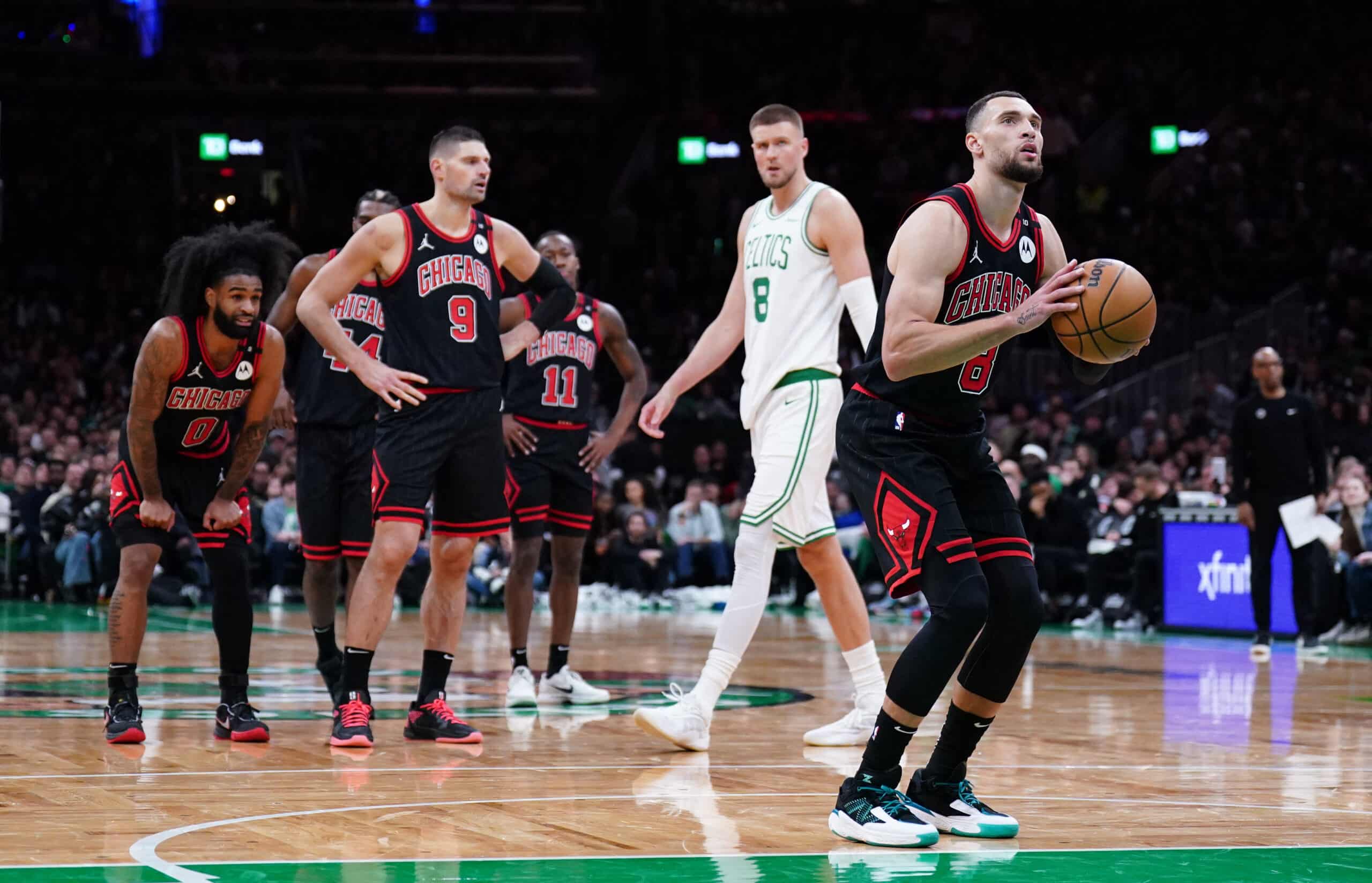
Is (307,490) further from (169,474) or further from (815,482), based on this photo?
(815,482)

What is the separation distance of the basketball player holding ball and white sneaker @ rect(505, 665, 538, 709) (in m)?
3.34

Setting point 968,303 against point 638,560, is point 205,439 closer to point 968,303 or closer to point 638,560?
point 968,303

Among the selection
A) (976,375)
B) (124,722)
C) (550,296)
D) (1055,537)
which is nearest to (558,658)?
(550,296)

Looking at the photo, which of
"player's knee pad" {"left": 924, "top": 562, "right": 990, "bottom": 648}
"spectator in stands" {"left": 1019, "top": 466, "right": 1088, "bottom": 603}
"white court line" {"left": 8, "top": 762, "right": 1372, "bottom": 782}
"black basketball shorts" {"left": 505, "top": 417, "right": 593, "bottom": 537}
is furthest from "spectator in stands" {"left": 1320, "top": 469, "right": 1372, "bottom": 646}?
"player's knee pad" {"left": 924, "top": 562, "right": 990, "bottom": 648}

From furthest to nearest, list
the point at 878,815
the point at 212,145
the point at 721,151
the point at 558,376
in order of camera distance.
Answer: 1. the point at 721,151
2. the point at 212,145
3. the point at 558,376
4. the point at 878,815

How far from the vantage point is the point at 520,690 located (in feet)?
26.4

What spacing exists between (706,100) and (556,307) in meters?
24.5

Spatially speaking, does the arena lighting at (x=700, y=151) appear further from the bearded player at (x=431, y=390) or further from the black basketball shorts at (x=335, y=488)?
the bearded player at (x=431, y=390)

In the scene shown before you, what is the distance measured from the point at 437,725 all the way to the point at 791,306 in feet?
7.07

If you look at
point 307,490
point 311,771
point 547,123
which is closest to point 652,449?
point 547,123

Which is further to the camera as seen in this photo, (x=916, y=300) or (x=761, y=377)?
(x=761, y=377)

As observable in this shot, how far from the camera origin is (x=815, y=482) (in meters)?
6.83

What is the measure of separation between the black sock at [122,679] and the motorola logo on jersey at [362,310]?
1881 mm

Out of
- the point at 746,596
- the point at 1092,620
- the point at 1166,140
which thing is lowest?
the point at 1092,620
